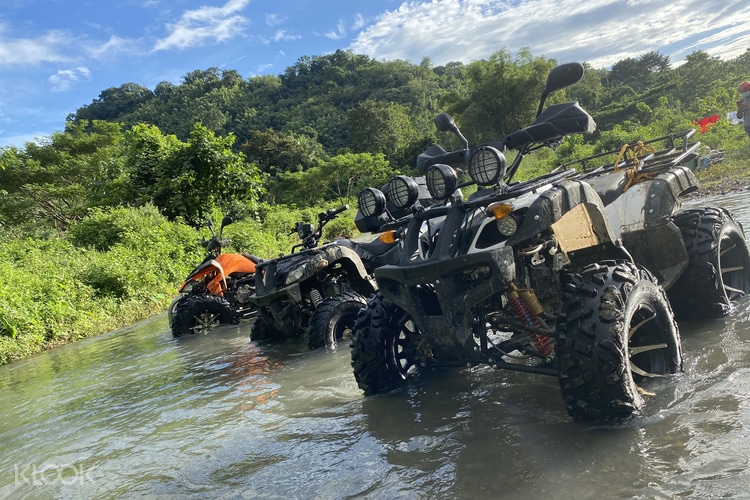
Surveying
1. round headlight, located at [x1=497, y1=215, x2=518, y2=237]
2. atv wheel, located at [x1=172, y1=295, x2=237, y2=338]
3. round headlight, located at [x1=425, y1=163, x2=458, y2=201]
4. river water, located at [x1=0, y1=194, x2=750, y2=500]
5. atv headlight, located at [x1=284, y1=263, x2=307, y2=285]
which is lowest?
river water, located at [x1=0, y1=194, x2=750, y2=500]

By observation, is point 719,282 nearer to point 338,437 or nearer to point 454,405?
point 454,405

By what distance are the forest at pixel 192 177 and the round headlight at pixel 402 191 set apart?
8771 millimetres

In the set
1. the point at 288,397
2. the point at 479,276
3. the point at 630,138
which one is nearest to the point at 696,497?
the point at 479,276

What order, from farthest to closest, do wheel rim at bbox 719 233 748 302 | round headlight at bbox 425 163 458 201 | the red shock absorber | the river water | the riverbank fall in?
the riverbank < wheel rim at bbox 719 233 748 302 < round headlight at bbox 425 163 458 201 < the red shock absorber < the river water

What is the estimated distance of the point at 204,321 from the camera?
338 inches

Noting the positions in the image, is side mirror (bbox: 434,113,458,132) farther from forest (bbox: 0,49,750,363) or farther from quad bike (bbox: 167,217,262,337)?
forest (bbox: 0,49,750,363)

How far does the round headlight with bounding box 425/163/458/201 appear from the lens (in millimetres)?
3104

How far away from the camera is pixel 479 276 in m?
2.94

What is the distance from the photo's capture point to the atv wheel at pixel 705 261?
407cm

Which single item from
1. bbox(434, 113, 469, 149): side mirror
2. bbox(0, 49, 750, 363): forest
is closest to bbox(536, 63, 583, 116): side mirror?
bbox(434, 113, 469, 149): side mirror

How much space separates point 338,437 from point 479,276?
134cm

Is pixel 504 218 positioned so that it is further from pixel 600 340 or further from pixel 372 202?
pixel 372 202

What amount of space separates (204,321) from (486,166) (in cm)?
677

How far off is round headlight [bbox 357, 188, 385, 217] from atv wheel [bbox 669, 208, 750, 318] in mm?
2363
